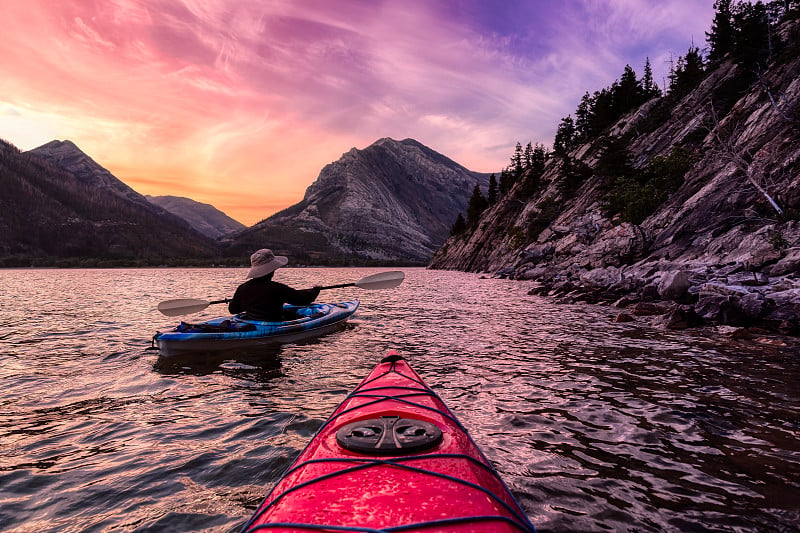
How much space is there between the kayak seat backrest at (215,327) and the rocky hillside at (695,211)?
13.4 meters

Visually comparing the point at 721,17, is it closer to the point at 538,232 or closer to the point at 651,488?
the point at 538,232

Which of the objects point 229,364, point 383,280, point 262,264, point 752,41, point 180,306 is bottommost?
point 229,364

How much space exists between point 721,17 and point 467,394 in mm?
67179

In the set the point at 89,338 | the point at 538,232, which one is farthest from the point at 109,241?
the point at 89,338

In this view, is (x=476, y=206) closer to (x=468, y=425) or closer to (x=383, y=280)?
(x=383, y=280)

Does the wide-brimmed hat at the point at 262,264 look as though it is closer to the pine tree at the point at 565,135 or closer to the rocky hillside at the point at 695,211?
the rocky hillside at the point at 695,211

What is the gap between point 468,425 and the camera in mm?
5508

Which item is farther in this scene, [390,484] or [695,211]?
[695,211]

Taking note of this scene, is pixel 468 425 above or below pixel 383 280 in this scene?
below

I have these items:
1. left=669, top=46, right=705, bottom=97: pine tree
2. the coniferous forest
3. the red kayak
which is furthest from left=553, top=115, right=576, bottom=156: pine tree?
the red kayak

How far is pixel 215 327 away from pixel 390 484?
8301 millimetres

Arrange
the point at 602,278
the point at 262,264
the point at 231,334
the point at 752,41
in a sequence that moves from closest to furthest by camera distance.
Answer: the point at 231,334
the point at 262,264
the point at 602,278
the point at 752,41

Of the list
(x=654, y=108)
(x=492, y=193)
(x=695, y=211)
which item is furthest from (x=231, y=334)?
(x=492, y=193)

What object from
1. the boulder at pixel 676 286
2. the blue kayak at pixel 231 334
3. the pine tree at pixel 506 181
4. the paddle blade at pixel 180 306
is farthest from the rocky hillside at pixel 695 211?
the pine tree at pixel 506 181
